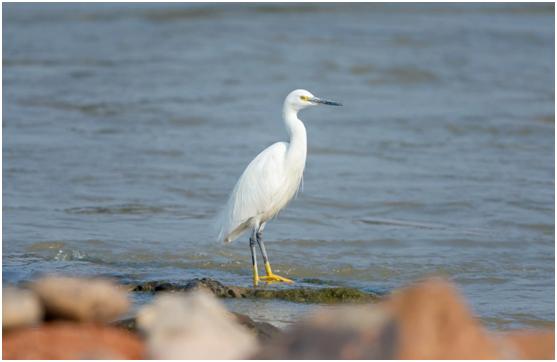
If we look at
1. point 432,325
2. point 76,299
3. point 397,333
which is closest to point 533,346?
point 432,325

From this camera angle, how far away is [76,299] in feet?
14.0

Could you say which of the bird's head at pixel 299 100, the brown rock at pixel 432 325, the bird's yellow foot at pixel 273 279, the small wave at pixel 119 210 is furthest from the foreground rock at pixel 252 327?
the small wave at pixel 119 210

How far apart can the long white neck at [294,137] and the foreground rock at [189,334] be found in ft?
14.2

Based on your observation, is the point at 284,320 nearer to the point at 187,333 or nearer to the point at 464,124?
the point at 187,333

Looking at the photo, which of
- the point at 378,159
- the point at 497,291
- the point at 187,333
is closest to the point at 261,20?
the point at 378,159

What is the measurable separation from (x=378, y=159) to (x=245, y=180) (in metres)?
4.39

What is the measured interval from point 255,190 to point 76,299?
3.92 m

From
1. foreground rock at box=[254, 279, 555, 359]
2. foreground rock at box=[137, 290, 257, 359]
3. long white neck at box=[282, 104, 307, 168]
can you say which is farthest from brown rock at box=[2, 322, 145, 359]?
long white neck at box=[282, 104, 307, 168]

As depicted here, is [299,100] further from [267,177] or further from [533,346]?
[533,346]

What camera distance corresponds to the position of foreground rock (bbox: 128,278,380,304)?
266 inches

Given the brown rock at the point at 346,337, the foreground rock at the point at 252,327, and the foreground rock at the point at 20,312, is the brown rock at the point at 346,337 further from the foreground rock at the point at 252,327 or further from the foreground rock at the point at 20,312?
the foreground rock at the point at 252,327

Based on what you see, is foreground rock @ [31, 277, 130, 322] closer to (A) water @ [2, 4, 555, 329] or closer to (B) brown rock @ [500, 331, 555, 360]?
(B) brown rock @ [500, 331, 555, 360]

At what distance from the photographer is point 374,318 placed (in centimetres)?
331

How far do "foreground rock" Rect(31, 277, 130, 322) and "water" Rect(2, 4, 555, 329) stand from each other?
2.13 metres
